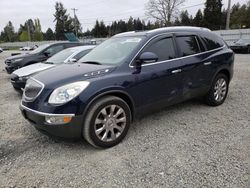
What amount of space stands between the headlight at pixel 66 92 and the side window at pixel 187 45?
206cm

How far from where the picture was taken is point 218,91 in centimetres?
491

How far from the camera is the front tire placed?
306 centimetres

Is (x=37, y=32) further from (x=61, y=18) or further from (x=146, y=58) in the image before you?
(x=146, y=58)

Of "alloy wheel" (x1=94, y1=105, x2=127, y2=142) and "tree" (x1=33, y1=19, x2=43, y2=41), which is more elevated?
"tree" (x1=33, y1=19, x2=43, y2=41)

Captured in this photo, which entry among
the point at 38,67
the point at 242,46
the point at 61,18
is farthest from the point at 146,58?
the point at 61,18

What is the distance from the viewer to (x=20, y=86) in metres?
5.84

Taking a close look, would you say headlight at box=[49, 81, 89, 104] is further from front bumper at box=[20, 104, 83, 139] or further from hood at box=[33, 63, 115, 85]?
front bumper at box=[20, 104, 83, 139]

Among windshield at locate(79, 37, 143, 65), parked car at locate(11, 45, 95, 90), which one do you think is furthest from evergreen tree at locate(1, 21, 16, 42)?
windshield at locate(79, 37, 143, 65)

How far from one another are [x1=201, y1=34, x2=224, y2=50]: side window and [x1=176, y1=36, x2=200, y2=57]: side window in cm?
33

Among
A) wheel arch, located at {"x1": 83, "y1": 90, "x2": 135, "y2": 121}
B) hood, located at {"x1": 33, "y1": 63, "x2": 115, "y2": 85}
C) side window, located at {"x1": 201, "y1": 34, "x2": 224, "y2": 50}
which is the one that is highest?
side window, located at {"x1": 201, "y1": 34, "x2": 224, "y2": 50}

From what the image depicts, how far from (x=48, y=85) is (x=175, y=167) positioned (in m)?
2.01

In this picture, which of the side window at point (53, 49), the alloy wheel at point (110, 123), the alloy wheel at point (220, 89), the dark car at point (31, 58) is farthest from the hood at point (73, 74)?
the side window at point (53, 49)

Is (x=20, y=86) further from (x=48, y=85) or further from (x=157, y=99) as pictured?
(x=157, y=99)

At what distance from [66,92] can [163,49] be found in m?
1.89
